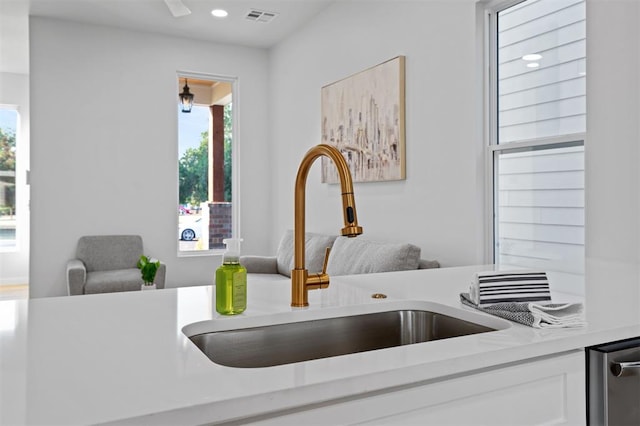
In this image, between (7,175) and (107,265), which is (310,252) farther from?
(7,175)

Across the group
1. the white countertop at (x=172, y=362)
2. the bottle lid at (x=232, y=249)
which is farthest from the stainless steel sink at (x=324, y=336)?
the bottle lid at (x=232, y=249)

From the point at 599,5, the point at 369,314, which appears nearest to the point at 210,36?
the point at 599,5

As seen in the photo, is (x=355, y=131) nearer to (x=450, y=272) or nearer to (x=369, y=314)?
(x=450, y=272)

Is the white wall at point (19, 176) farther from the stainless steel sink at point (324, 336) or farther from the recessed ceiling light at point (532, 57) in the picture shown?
the stainless steel sink at point (324, 336)

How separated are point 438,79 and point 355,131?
3.00 ft

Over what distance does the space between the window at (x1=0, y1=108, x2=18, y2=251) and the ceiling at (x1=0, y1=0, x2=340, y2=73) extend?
1.85 meters

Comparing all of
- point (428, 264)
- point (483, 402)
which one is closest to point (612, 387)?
point (483, 402)

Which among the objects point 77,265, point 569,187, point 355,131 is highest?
point 355,131

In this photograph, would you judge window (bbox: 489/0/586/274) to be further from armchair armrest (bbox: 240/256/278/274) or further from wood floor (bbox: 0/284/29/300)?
wood floor (bbox: 0/284/29/300)

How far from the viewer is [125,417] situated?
583 millimetres

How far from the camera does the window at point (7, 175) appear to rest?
6879 mm

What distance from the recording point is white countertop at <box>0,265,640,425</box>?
62cm

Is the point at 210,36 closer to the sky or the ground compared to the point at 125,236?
closer to the sky

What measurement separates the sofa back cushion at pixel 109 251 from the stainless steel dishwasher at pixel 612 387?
4.45 metres
